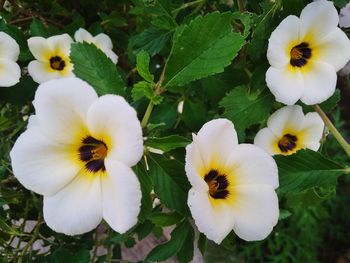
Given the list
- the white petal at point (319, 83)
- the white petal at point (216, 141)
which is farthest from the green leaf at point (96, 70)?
the white petal at point (319, 83)

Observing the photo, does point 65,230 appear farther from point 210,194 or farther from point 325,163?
point 325,163

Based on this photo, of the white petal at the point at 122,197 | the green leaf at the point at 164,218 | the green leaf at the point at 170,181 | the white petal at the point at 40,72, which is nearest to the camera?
the white petal at the point at 122,197

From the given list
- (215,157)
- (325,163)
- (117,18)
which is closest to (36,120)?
(215,157)

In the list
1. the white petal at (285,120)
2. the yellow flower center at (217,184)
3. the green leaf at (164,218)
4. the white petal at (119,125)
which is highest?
the white petal at (119,125)

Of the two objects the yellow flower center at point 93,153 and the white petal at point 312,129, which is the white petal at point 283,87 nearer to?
the white petal at point 312,129

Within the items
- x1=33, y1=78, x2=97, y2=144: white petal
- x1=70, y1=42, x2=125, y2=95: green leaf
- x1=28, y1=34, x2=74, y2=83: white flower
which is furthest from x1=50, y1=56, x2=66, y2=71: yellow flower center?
x1=33, y1=78, x2=97, y2=144: white petal

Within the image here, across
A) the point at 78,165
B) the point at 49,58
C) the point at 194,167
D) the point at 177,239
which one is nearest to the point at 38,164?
the point at 78,165

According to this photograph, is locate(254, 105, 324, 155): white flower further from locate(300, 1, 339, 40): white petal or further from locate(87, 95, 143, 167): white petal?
locate(87, 95, 143, 167): white petal

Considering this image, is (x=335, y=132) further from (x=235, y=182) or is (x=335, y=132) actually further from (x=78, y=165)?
(x=78, y=165)
